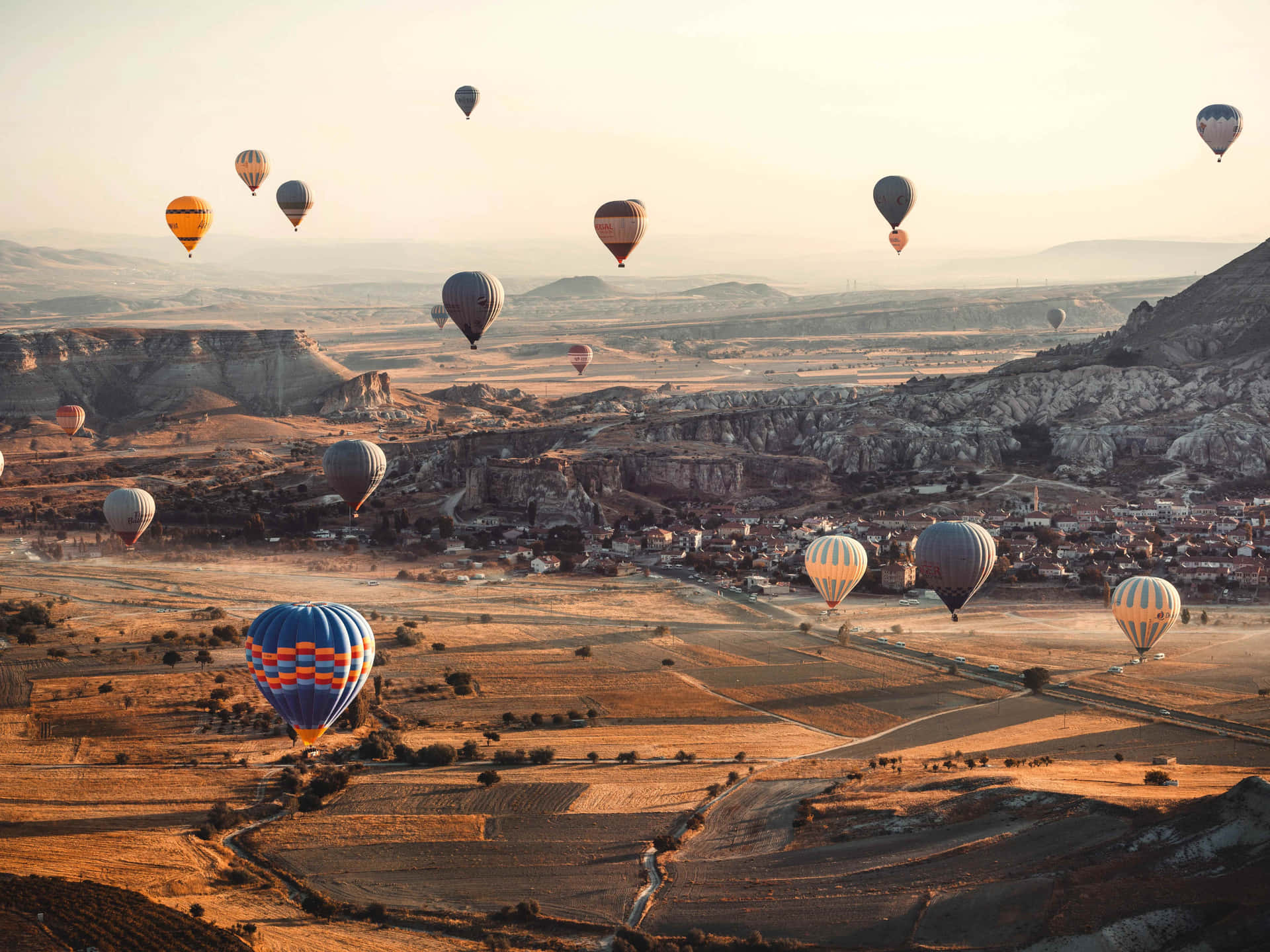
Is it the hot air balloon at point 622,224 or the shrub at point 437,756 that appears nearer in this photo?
the shrub at point 437,756

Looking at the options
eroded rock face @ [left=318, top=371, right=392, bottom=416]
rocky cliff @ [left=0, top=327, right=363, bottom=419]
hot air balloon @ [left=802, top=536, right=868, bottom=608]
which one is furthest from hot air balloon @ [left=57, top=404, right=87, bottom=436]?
hot air balloon @ [left=802, top=536, right=868, bottom=608]

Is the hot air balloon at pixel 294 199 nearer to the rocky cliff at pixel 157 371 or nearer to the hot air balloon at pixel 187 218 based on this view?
the hot air balloon at pixel 187 218

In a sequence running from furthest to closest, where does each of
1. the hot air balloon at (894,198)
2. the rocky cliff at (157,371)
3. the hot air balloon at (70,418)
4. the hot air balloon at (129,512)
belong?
the rocky cliff at (157,371), the hot air balloon at (70,418), the hot air balloon at (894,198), the hot air balloon at (129,512)

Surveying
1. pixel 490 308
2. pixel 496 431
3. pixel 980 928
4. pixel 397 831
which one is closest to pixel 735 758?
pixel 397 831

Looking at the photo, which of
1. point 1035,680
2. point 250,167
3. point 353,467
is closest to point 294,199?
point 250,167

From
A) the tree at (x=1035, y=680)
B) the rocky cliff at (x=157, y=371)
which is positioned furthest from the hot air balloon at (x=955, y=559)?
the rocky cliff at (x=157, y=371)

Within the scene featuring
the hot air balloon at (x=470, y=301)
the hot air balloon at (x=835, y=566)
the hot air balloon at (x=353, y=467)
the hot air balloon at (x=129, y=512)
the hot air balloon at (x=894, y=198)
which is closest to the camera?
the hot air balloon at (x=835, y=566)
